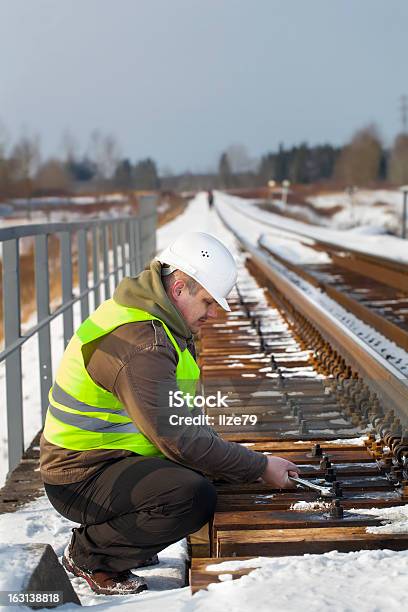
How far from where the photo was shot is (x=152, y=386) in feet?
12.2

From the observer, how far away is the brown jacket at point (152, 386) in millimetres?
3742

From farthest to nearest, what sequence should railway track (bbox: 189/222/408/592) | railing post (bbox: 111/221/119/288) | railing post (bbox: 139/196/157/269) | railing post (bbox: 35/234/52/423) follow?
1. railing post (bbox: 139/196/157/269)
2. railing post (bbox: 111/221/119/288)
3. railing post (bbox: 35/234/52/423)
4. railway track (bbox: 189/222/408/592)

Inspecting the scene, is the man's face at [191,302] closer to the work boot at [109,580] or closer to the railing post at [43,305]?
the work boot at [109,580]

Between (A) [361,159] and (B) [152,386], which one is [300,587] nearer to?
(B) [152,386]

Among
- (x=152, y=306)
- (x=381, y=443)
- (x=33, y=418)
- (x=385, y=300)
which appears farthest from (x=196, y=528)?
(x=385, y=300)

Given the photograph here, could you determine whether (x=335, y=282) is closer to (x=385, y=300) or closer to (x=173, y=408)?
(x=385, y=300)

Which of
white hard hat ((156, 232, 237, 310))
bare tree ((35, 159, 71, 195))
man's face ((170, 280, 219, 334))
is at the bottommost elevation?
man's face ((170, 280, 219, 334))

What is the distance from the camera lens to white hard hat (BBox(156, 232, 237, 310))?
12.7 ft

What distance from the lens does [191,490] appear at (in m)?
3.97

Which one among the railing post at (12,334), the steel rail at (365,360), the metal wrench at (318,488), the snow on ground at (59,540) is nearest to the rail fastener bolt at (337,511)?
the metal wrench at (318,488)

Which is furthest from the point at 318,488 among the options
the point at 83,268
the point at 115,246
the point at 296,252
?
the point at 296,252

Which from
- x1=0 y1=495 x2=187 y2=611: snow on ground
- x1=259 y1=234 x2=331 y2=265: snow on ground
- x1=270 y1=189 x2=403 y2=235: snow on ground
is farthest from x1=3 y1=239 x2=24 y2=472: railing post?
x1=270 y1=189 x2=403 y2=235: snow on ground

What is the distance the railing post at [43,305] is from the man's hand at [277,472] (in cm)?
294

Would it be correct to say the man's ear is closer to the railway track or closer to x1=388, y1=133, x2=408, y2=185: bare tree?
the railway track
